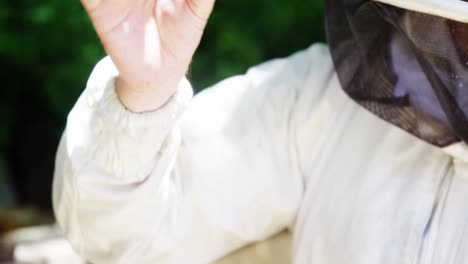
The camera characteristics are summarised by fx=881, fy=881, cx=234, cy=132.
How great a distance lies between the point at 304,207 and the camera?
1147 mm

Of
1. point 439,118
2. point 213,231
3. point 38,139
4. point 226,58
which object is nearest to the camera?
point 439,118

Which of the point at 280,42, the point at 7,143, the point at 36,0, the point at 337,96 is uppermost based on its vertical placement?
the point at 337,96

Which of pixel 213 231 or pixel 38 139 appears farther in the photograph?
pixel 38 139

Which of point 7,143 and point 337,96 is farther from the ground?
point 337,96

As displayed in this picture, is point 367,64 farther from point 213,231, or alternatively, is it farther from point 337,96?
point 213,231

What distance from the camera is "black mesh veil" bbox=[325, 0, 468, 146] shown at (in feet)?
3.21

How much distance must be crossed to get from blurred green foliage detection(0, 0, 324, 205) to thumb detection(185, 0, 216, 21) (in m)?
0.86

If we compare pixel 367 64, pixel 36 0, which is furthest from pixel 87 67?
pixel 367 64

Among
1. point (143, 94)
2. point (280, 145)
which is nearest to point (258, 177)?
point (280, 145)

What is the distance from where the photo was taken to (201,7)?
37.7 inches

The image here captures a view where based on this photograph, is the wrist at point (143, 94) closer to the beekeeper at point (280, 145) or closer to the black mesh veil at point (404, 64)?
the beekeeper at point (280, 145)

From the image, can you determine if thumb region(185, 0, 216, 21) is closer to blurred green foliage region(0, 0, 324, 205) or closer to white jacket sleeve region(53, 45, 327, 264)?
white jacket sleeve region(53, 45, 327, 264)

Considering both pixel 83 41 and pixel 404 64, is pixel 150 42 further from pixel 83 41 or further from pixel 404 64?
pixel 83 41

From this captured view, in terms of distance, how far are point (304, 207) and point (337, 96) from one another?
152 millimetres
